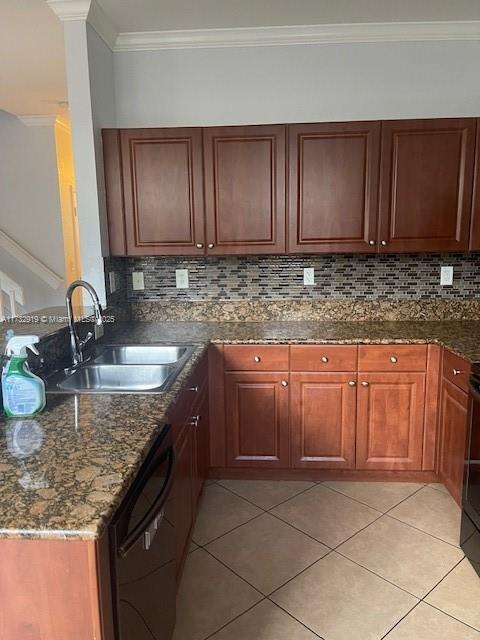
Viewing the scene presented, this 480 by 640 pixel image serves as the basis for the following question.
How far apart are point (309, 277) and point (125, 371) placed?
1.37 m

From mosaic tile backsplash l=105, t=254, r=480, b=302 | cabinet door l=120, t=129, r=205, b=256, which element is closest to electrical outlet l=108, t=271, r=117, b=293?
mosaic tile backsplash l=105, t=254, r=480, b=302

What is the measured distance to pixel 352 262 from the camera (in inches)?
116

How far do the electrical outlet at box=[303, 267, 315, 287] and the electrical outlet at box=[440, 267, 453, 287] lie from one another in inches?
31.1

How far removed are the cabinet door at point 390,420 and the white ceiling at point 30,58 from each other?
8.42 ft

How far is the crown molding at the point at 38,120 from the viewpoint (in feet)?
15.0

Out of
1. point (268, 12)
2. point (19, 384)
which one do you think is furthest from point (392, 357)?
point (268, 12)

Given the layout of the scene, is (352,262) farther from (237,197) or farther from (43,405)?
(43,405)

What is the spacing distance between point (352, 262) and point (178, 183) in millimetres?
1165

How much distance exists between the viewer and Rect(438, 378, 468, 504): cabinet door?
222cm

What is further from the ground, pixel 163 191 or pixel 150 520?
pixel 163 191

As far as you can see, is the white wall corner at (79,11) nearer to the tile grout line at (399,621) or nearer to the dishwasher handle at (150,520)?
the dishwasher handle at (150,520)

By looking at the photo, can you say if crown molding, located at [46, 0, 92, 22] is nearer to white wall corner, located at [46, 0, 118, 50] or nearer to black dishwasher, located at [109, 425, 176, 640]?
white wall corner, located at [46, 0, 118, 50]

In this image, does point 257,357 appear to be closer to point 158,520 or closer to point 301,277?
point 301,277

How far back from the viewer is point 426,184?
8.37ft
